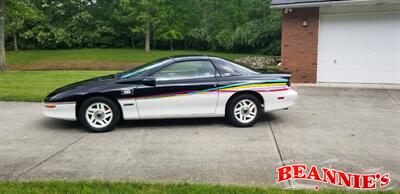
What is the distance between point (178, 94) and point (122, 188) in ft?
8.75

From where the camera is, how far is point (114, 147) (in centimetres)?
496

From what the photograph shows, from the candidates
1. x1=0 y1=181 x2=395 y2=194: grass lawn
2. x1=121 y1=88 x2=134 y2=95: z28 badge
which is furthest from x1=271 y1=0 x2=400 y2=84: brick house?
x1=0 y1=181 x2=395 y2=194: grass lawn

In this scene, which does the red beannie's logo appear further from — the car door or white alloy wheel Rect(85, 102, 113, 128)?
white alloy wheel Rect(85, 102, 113, 128)

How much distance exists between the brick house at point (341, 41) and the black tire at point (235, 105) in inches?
247

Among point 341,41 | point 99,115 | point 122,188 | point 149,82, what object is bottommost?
point 122,188

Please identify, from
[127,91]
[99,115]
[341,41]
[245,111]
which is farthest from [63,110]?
[341,41]

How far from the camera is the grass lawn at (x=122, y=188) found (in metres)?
3.38

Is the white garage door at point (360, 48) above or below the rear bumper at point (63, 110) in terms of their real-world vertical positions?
above

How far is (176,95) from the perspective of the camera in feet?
19.3

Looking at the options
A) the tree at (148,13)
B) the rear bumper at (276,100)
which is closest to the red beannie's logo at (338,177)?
the rear bumper at (276,100)

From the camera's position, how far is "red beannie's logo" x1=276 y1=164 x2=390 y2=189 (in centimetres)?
360

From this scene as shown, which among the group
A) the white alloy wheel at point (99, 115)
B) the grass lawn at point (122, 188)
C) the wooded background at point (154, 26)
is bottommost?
the grass lawn at point (122, 188)

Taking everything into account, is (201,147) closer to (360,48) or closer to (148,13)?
(360,48)

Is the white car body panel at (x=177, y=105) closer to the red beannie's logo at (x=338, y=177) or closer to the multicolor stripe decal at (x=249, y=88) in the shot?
the multicolor stripe decal at (x=249, y=88)
